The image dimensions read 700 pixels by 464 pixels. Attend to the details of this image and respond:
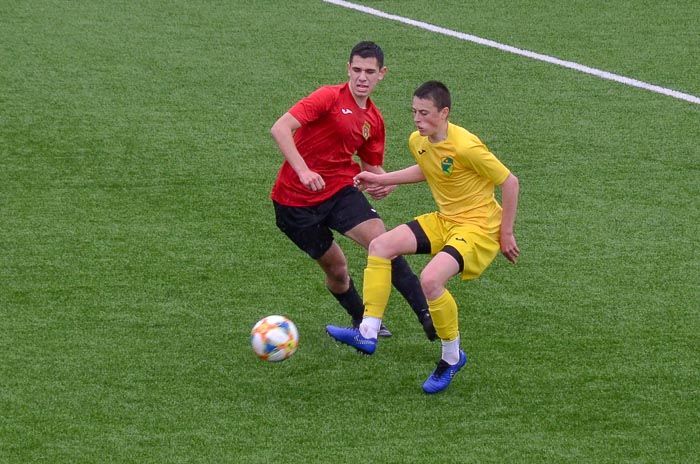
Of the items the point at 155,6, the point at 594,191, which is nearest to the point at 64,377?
the point at 594,191

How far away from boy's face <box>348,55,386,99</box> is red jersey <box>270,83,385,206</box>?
0.53 ft

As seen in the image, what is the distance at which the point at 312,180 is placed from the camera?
24.5ft

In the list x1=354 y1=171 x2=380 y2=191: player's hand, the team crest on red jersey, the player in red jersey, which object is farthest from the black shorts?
the team crest on red jersey

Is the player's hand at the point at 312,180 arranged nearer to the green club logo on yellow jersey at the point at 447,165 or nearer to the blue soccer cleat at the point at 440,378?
the green club logo on yellow jersey at the point at 447,165

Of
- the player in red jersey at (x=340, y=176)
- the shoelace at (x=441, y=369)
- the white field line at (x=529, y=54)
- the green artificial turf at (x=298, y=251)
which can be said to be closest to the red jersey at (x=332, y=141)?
the player in red jersey at (x=340, y=176)

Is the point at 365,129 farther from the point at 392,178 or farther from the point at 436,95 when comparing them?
the point at 436,95

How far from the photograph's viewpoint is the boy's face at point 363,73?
307 inches

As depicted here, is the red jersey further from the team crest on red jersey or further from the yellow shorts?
the yellow shorts

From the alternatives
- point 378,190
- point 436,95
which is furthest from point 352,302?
point 436,95

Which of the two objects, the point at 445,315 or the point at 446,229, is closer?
the point at 445,315

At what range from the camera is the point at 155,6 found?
15.5 m

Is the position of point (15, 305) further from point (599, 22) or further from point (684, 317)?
point (599, 22)

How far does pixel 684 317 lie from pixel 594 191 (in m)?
2.50

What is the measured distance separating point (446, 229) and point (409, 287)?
666mm
